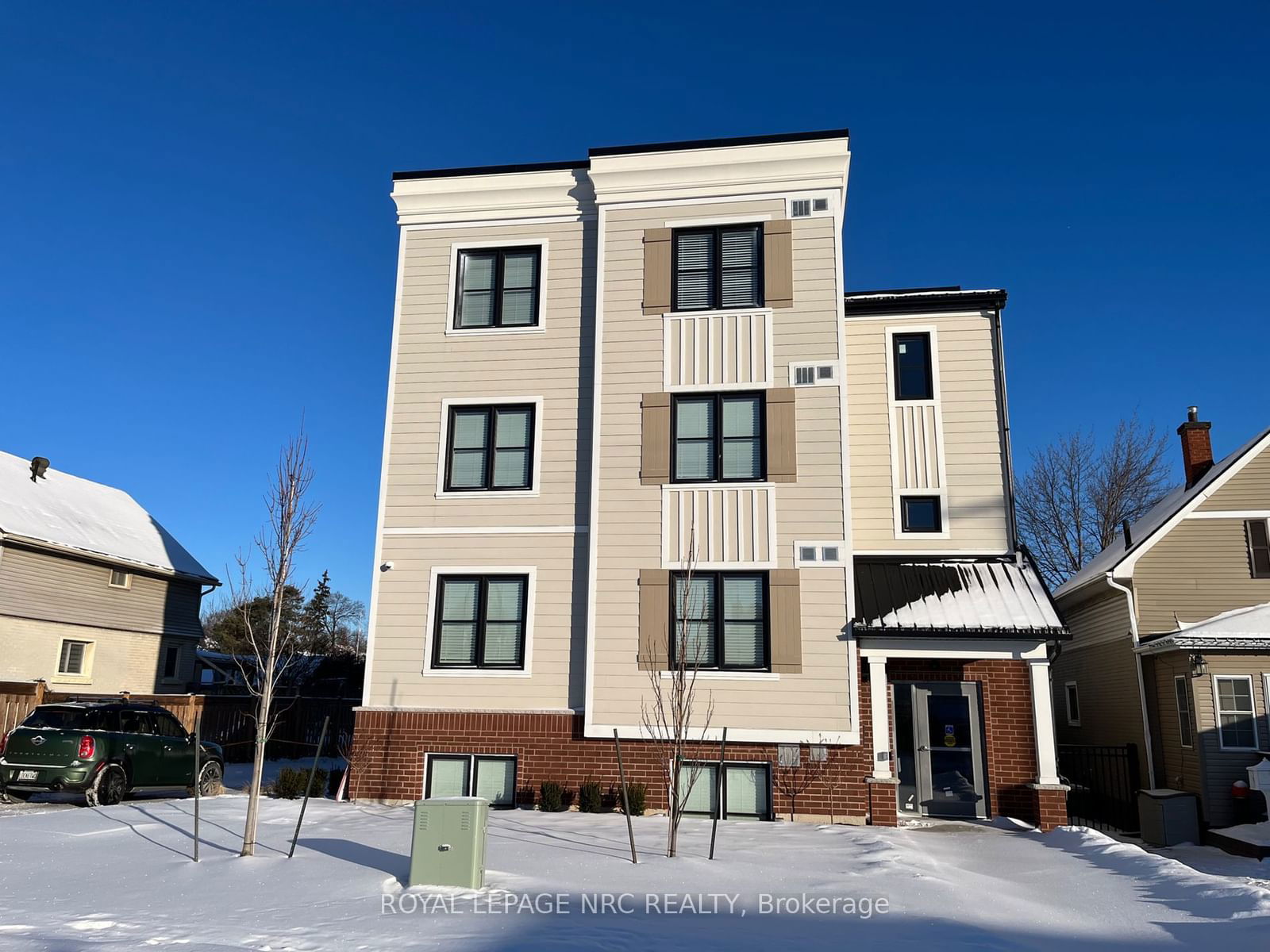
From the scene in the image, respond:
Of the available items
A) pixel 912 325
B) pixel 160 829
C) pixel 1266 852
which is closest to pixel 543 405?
pixel 912 325

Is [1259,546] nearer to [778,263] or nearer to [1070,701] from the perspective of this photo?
[1070,701]

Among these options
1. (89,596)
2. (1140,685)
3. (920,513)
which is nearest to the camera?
(920,513)

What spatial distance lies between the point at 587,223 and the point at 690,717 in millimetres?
8752

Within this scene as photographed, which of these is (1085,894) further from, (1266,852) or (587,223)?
(587,223)

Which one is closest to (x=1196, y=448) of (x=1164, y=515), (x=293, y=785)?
(x=1164, y=515)

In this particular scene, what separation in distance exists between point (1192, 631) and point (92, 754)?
1784 cm

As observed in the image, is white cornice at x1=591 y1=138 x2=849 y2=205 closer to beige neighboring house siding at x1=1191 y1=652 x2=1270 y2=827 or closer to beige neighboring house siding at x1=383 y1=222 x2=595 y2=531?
beige neighboring house siding at x1=383 y1=222 x2=595 y2=531

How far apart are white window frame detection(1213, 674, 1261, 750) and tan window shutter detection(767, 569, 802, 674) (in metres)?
7.38

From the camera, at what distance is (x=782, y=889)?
892 centimetres

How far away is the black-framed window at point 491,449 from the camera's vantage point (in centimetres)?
1627

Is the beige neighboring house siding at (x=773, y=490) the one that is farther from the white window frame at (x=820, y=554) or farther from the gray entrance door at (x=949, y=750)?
the gray entrance door at (x=949, y=750)

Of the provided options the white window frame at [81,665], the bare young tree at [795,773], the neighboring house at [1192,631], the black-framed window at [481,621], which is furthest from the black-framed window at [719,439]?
the white window frame at [81,665]

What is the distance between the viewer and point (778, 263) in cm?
1587

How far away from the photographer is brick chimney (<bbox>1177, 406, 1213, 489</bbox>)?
20.0m
